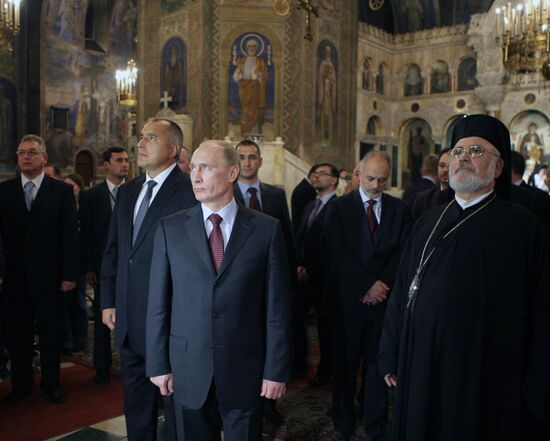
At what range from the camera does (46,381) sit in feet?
15.0

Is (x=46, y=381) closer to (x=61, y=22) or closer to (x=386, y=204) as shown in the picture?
(x=386, y=204)

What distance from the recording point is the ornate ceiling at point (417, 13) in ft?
88.6

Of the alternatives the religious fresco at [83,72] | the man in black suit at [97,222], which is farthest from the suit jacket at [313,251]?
the religious fresco at [83,72]

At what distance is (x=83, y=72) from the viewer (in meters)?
23.1

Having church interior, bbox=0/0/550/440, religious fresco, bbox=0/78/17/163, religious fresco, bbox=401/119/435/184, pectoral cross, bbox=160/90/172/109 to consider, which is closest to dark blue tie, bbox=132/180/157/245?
church interior, bbox=0/0/550/440

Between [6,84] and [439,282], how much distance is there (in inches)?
807

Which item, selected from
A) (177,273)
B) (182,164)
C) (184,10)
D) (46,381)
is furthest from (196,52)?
(177,273)

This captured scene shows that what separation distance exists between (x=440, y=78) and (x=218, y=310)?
26571mm

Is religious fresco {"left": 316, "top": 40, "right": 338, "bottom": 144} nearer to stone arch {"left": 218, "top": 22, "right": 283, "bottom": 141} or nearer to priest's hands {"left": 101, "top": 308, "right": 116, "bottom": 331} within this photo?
stone arch {"left": 218, "top": 22, "right": 283, "bottom": 141}

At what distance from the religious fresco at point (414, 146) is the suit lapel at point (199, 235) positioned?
25516 millimetres

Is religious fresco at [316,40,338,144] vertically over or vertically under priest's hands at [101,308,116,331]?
over

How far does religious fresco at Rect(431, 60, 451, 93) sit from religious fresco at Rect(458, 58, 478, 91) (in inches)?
22.2

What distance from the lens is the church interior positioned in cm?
1822

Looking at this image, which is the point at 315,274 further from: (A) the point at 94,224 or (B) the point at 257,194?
(A) the point at 94,224
